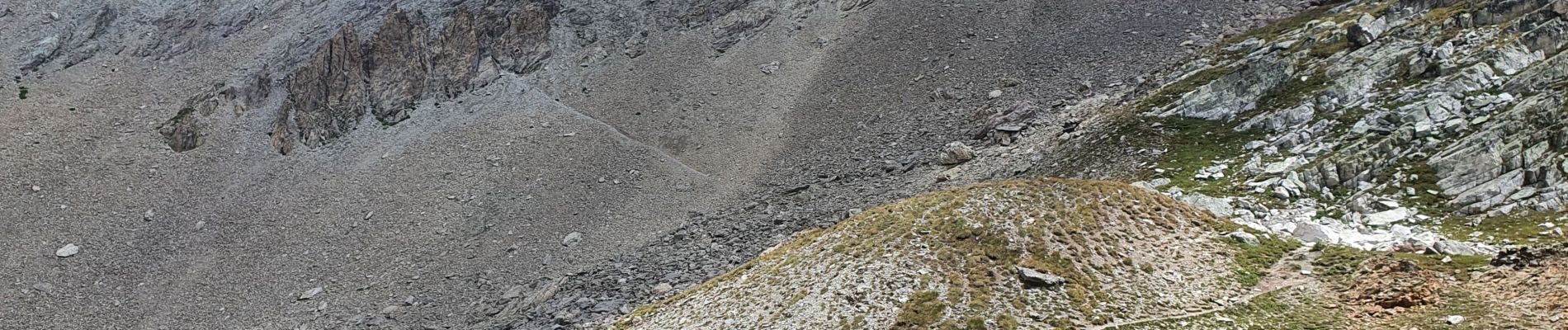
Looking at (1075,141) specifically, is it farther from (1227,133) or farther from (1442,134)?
(1442,134)

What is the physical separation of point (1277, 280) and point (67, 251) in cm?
5177

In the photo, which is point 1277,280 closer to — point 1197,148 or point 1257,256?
point 1257,256

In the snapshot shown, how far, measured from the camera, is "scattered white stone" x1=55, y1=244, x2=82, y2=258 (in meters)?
43.9

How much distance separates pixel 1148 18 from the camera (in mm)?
57250

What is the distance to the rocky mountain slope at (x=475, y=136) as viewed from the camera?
4122cm

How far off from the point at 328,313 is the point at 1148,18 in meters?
48.5

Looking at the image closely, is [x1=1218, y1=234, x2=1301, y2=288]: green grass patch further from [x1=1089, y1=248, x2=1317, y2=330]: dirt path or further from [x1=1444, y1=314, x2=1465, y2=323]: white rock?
[x1=1444, y1=314, x2=1465, y2=323]: white rock

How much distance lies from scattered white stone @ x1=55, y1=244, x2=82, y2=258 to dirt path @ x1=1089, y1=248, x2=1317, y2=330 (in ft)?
154

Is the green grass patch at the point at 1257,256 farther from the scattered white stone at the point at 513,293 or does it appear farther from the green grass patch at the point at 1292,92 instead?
the scattered white stone at the point at 513,293

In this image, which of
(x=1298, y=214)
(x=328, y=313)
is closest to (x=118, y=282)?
(x=328, y=313)

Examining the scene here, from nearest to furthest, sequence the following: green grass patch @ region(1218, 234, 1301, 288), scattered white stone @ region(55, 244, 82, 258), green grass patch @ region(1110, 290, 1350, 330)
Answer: green grass patch @ region(1110, 290, 1350, 330) < green grass patch @ region(1218, 234, 1301, 288) < scattered white stone @ region(55, 244, 82, 258)

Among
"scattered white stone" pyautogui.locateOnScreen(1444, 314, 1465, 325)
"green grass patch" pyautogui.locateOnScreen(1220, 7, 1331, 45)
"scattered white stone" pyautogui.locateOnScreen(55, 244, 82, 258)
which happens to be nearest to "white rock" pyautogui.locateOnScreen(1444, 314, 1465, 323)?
"scattered white stone" pyautogui.locateOnScreen(1444, 314, 1465, 325)

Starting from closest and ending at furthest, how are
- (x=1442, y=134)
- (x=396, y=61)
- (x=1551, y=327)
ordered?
(x=1551, y=327), (x=1442, y=134), (x=396, y=61)

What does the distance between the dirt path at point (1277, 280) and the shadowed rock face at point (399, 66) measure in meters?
50.2
